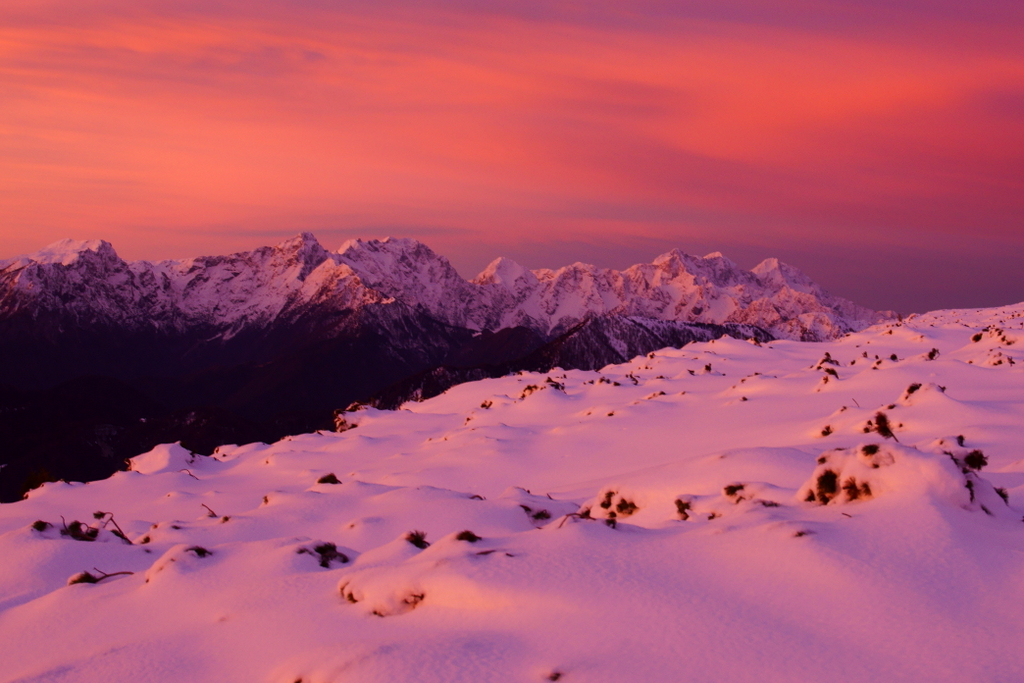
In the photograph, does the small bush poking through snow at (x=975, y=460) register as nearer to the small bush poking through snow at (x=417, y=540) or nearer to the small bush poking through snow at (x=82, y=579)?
the small bush poking through snow at (x=417, y=540)

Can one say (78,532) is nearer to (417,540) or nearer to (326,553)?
(326,553)

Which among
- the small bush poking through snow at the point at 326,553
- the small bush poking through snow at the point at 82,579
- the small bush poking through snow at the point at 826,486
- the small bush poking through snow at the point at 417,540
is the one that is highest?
the small bush poking through snow at the point at 826,486

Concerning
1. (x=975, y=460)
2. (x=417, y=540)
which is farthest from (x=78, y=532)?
(x=975, y=460)

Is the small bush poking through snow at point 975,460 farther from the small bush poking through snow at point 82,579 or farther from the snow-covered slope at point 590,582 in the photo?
the small bush poking through snow at point 82,579

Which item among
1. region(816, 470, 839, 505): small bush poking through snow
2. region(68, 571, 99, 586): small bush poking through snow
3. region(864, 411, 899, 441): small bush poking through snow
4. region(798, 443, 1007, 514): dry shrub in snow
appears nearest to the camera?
region(798, 443, 1007, 514): dry shrub in snow

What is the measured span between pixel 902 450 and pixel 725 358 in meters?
41.2

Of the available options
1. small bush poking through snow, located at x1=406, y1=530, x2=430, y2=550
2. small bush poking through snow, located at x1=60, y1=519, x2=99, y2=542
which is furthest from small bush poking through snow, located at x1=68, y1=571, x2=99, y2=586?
small bush poking through snow, located at x1=406, y1=530, x2=430, y2=550

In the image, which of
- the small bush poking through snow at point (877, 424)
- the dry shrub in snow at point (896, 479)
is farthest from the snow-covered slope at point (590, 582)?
the small bush poking through snow at point (877, 424)

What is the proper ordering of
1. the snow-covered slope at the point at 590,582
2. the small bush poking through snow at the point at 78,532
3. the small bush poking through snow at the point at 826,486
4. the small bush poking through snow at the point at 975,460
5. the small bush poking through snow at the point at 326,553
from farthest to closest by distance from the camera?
the small bush poking through snow at the point at 78,532 < the small bush poking through snow at the point at 326,553 < the small bush poking through snow at the point at 975,460 < the small bush poking through snow at the point at 826,486 < the snow-covered slope at the point at 590,582

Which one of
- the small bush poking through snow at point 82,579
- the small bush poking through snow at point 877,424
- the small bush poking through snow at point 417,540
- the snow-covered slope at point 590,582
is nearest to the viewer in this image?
the snow-covered slope at point 590,582

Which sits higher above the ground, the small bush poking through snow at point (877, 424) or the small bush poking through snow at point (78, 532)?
the small bush poking through snow at point (877, 424)

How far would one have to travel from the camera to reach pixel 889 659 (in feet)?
23.0

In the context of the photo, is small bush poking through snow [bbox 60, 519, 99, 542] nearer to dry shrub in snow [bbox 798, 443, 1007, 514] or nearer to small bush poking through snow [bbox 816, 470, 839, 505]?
dry shrub in snow [bbox 798, 443, 1007, 514]

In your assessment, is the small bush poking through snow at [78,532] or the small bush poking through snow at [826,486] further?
the small bush poking through snow at [78,532]
